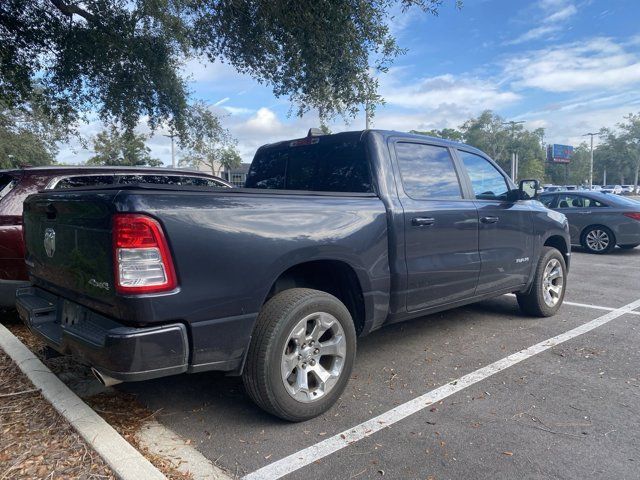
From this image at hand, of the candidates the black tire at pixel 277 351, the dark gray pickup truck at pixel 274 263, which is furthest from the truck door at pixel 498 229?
the black tire at pixel 277 351

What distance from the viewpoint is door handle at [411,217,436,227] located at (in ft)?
12.6

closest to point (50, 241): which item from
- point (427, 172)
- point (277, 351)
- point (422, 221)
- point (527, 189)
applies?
point (277, 351)

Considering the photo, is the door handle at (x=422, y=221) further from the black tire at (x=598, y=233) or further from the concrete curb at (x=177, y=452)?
the black tire at (x=598, y=233)

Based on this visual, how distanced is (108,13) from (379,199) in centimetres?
809

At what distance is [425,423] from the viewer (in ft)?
10.2

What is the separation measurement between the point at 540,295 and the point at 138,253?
457 centimetres

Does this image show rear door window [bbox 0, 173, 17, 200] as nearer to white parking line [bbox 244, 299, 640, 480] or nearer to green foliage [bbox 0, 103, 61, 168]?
white parking line [bbox 244, 299, 640, 480]

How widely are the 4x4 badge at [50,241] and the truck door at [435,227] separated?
2441mm

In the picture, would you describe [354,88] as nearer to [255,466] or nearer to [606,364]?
[606,364]

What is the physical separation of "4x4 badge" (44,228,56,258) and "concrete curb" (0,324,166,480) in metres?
0.91

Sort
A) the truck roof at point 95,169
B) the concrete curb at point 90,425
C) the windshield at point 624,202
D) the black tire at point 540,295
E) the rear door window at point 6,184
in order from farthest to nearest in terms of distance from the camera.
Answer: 1. the windshield at point 624,202
2. the black tire at point 540,295
3. the truck roof at point 95,169
4. the rear door window at point 6,184
5. the concrete curb at point 90,425

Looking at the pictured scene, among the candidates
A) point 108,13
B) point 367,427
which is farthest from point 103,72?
point 367,427

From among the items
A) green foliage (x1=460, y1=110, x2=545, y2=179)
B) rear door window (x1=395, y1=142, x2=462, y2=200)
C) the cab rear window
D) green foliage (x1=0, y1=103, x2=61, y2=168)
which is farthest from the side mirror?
green foliage (x1=460, y1=110, x2=545, y2=179)

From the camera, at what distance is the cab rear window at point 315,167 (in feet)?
12.9
